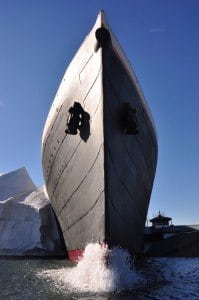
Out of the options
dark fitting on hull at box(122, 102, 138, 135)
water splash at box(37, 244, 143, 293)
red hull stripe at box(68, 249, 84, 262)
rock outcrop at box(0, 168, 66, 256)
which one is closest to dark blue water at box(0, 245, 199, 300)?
water splash at box(37, 244, 143, 293)

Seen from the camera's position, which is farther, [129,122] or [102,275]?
[129,122]

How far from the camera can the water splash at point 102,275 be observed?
8695 millimetres

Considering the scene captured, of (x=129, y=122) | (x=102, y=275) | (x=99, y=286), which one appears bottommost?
(x=99, y=286)

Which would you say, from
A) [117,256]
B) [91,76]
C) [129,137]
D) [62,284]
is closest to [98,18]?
[91,76]

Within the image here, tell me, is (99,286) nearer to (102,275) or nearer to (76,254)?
(102,275)

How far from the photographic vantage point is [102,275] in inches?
360

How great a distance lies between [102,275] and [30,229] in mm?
13909

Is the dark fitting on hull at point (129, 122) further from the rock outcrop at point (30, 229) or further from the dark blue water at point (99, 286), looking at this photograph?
the rock outcrop at point (30, 229)

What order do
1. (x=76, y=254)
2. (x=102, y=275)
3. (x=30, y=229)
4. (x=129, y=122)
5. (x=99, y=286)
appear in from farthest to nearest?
(x=30, y=229) → (x=76, y=254) → (x=129, y=122) → (x=102, y=275) → (x=99, y=286)

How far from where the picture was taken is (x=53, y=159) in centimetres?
1385

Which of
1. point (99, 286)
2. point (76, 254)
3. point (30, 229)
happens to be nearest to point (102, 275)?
point (99, 286)

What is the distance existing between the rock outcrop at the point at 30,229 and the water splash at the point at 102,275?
1148 centimetres

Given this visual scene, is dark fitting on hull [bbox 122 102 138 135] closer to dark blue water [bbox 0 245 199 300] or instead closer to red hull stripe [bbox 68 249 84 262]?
dark blue water [bbox 0 245 199 300]

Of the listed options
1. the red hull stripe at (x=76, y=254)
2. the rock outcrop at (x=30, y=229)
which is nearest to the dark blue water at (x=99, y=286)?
the red hull stripe at (x=76, y=254)
